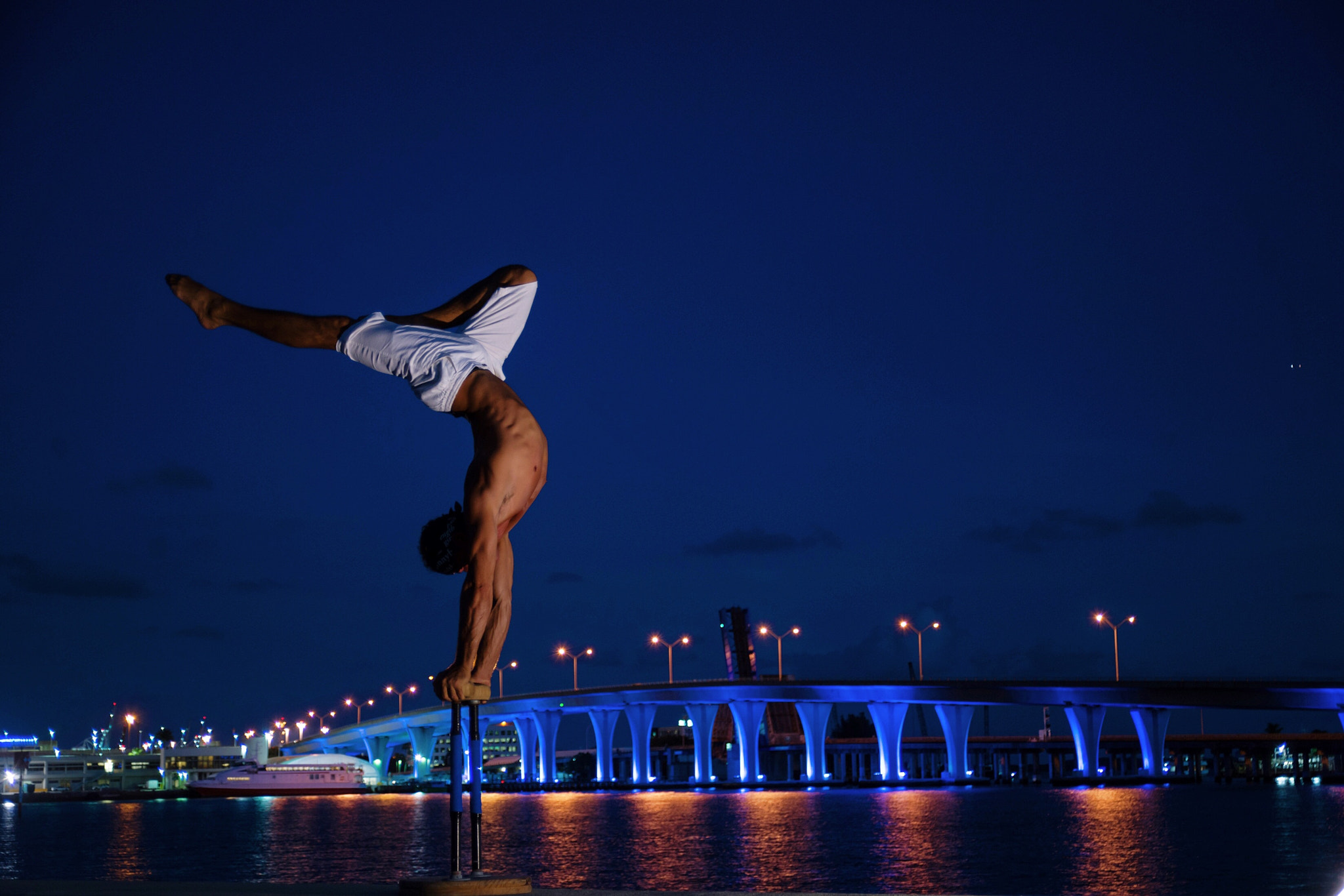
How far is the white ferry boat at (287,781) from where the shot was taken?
179625 millimetres

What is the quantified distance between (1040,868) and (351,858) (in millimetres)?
25119

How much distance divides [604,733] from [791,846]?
107004 mm

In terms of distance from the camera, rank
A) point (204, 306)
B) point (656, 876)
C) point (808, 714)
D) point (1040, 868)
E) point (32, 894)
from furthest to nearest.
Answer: point (808, 714), point (1040, 868), point (656, 876), point (204, 306), point (32, 894)

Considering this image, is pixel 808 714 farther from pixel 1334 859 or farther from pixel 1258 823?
pixel 1334 859

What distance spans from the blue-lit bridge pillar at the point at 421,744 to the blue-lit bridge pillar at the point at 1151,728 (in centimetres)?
10129

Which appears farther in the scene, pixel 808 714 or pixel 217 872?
pixel 808 714

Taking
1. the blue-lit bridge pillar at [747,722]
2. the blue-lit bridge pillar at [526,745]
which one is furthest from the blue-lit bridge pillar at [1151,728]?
the blue-lit bridge pillar at [526,745]

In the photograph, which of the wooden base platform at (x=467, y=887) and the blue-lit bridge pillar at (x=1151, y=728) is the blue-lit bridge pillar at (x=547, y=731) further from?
the wooden base platform at (x=467, y=887)

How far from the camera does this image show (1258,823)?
6184 centimetres

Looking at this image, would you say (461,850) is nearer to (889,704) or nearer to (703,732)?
(889,704)

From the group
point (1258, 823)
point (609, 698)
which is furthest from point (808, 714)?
point (1258, 823)

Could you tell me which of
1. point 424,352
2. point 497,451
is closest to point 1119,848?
point 497,451

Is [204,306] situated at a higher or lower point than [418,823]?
higher

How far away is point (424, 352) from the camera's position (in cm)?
919
